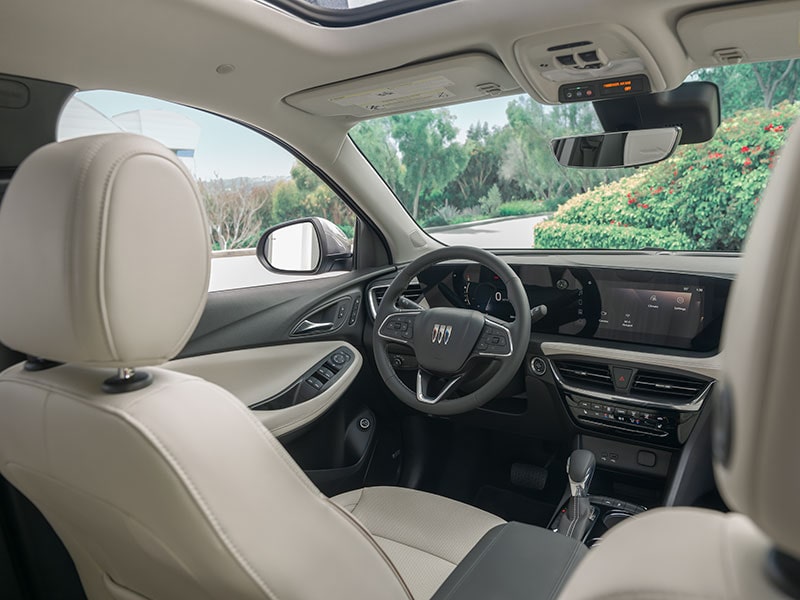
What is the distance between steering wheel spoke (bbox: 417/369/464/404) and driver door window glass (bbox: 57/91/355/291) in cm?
87

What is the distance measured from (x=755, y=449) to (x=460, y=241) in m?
2.83

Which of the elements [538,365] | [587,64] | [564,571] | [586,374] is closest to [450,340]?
[538,365]

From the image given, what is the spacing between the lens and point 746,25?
1696 millimetres

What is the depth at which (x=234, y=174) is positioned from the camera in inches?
124

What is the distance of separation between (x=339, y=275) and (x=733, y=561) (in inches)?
100

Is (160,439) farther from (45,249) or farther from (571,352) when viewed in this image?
(571,352)

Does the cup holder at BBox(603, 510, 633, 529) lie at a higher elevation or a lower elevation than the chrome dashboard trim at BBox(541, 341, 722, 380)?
lower

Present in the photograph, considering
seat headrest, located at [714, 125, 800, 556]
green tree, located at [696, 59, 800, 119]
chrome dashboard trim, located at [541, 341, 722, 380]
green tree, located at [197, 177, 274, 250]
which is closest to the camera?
seat headrest, located at [714, 125, 800, 556]

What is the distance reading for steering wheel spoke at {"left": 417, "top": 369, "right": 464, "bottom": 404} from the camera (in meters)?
2.11

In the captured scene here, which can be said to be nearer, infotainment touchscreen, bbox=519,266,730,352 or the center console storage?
the center console storage

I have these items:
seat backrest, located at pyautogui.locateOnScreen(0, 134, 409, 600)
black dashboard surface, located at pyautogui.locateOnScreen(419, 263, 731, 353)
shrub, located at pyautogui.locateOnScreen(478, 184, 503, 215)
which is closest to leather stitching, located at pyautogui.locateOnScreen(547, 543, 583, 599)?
seat backrest, located at pyautogui.locateOnScreen(0, 134, 409, 600)

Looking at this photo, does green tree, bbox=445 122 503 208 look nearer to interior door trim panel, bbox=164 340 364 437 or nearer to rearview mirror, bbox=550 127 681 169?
rearview mirror, bbox=550 127 681 169

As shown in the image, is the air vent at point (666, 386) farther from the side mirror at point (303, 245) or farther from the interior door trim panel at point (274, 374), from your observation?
the side mirror at point (303, 245)

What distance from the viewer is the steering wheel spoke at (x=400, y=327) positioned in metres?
2.26
